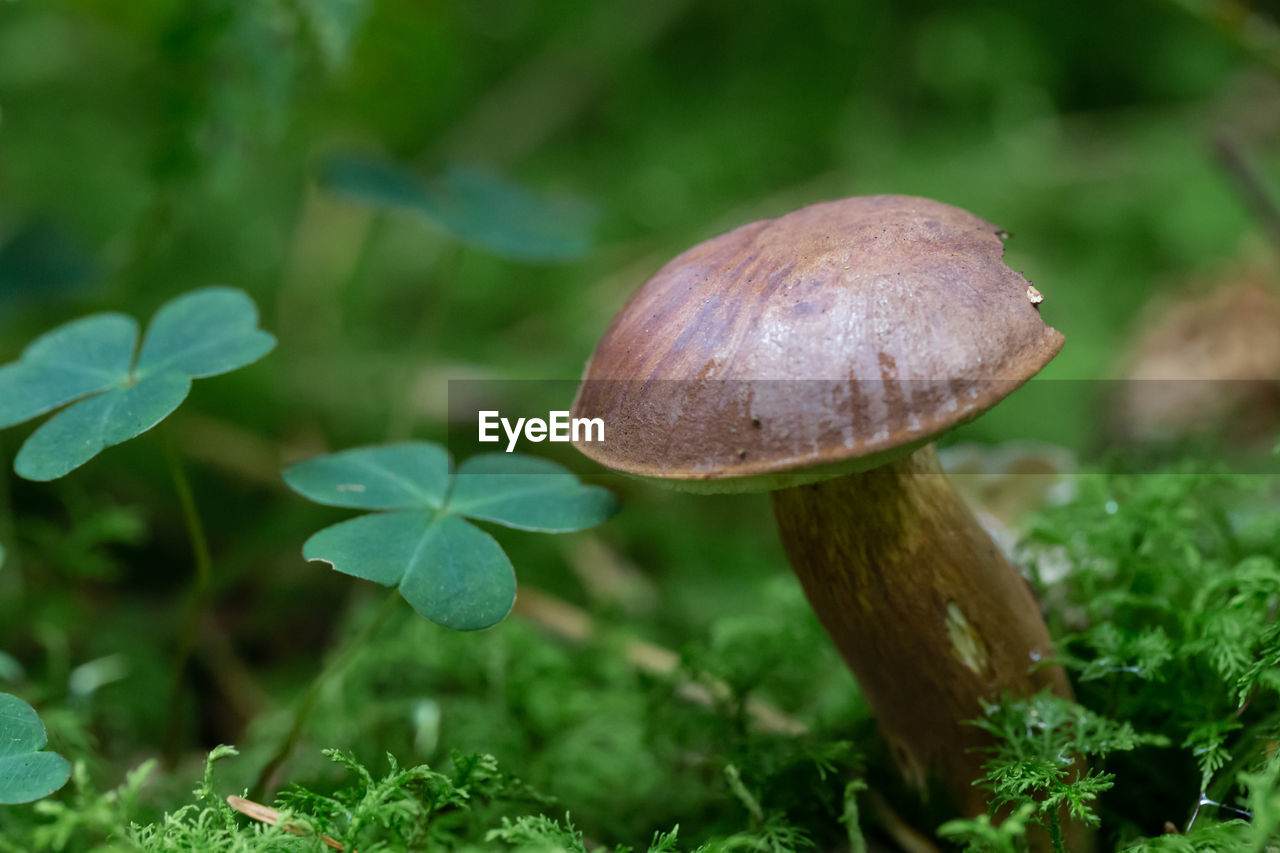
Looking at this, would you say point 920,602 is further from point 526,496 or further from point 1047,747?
point 526,496

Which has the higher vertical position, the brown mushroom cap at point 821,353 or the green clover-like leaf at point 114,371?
the brown mushroom cap at point 821,353

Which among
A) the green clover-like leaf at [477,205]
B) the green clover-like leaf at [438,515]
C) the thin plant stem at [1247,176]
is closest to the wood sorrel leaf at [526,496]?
the green clover-like leaf at [438,515]

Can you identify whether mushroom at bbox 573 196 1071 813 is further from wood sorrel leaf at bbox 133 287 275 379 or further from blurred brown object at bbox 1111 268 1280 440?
blurred brown object at bbox 1111 268 1280 440

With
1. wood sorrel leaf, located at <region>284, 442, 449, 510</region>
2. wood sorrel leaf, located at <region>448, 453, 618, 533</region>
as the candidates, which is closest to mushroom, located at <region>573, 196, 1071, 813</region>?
wood sorrel leaf, located at <region>448, 453, 618, 533</region>

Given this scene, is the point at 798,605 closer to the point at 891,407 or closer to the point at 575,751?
the point at 575,751

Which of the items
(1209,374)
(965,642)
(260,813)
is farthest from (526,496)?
(1209,374)

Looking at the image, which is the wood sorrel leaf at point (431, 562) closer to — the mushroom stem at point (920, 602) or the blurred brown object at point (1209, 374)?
the mushroom stem at point (920, 602)
